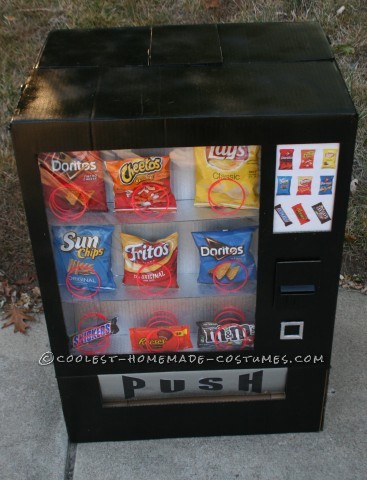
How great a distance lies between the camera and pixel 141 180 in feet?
8.16

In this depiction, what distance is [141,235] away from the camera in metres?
2.80

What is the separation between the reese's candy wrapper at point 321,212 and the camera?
7.97 feet

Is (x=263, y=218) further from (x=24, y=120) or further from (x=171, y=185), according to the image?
(x=24, y=120)

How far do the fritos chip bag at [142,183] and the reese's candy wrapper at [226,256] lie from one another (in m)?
0.24

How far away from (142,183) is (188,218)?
0.79ft

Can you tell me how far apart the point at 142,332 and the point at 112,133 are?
103 centimetres

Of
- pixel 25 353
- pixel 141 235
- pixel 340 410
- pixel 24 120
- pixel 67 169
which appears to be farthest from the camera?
pixel 25 353

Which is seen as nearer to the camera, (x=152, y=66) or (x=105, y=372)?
(x=152, y=66)

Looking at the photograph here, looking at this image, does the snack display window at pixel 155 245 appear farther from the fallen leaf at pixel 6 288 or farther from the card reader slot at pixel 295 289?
the fallen leaf at pixel 6 288

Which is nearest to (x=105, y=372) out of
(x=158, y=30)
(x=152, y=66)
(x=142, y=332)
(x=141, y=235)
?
(x=142, y=332)

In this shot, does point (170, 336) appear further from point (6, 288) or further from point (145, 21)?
point (145, 21)

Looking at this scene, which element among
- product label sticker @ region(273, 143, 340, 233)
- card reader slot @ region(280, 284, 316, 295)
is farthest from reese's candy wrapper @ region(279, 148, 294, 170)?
card reader slot @ region(280, 284, 316, 295)

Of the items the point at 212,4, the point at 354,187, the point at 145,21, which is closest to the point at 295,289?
the point at 354,187

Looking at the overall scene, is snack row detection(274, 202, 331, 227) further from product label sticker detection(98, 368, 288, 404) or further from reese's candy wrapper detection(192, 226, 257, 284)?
product label sticker detection(98, 368, 288, 404)
